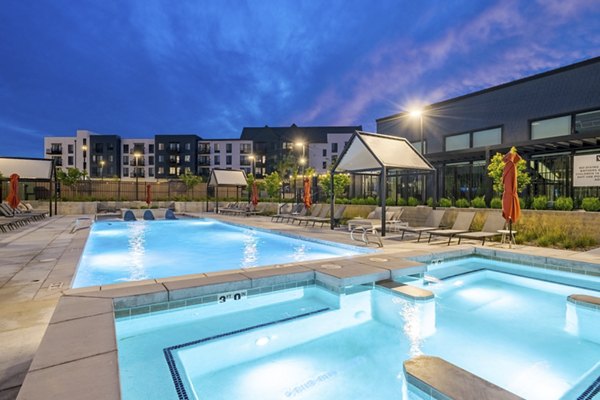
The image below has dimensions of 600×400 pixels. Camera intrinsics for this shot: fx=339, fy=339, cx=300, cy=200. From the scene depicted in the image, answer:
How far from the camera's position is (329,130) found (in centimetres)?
5906

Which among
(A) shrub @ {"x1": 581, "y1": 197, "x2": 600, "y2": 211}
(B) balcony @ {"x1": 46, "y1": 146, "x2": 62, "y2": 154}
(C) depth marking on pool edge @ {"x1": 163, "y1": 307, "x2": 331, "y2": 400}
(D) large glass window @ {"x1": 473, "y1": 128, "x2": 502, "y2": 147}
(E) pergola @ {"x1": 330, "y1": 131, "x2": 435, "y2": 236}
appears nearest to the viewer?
(C) depth marking on pool edge @ {"x1": 163, "y1": 307, "x2": 331, "y2": 400}

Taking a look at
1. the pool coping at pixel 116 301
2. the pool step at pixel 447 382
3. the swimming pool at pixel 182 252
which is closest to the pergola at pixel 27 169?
the swimming pool at pixel 182 252

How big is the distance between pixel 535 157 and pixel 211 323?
1597cm

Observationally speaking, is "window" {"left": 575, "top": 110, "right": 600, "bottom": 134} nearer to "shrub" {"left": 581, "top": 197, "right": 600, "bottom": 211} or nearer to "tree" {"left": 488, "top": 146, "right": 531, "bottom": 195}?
"tree" {"left": 488, "top": 146, "right": 531, "bottom": 195}

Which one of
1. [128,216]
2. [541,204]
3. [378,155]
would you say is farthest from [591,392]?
[128,216]

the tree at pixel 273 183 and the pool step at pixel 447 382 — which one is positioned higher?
the tree at pixel 273 183

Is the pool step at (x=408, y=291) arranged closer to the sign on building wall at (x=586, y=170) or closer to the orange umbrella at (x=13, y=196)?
the sign on building wall at (x=586, y=170)

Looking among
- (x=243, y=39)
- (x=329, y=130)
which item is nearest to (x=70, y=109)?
(x=243, y=39)

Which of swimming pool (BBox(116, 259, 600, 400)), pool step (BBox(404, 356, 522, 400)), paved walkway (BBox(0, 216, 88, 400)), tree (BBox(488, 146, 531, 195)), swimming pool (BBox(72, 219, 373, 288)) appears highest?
tree (BBox(488, 146, 531, 195))

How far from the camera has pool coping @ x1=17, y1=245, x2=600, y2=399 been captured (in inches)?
84.6

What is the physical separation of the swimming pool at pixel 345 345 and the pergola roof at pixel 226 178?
19262 millimetres

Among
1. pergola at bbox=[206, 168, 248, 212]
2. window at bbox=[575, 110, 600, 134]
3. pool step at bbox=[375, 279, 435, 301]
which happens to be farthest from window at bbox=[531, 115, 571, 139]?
pergola at bbox=[206, 168, 248, 212]

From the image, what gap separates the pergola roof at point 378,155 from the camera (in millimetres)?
10969

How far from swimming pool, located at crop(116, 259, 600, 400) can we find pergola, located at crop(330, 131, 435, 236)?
5.64 m
